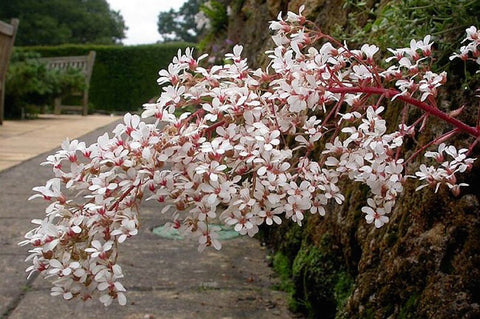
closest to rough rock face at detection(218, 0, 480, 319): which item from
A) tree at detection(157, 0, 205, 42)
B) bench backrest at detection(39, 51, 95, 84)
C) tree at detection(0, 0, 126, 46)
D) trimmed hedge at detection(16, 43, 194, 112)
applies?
bench backrest at detection(39, 51, 95, 84)

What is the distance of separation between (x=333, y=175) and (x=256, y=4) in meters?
3.57

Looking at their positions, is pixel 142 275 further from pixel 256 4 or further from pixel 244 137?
pixel 256 4

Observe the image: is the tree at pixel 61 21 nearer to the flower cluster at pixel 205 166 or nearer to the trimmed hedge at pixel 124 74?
the trimmed hedge at pixel 124 74

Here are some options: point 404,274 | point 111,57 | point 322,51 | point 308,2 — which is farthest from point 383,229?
point 111,57

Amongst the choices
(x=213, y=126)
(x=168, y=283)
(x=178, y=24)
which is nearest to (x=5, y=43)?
(x=168, y=283)

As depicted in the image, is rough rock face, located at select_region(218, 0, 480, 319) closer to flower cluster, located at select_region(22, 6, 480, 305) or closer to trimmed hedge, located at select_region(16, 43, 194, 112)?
flower cluster, located at select_region(22, 6, 480, 305)

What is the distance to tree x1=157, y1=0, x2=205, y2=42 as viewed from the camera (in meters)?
45.4

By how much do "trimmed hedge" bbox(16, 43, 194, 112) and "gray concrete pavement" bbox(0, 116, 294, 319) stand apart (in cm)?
1531

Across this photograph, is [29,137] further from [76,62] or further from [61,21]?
[61,21]

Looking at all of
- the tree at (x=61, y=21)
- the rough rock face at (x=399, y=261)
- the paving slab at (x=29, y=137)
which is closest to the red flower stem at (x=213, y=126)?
the rough rock face at (x=399, y=261)

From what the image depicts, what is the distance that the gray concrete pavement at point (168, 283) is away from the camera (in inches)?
78.0

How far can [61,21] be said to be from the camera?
3303 cm

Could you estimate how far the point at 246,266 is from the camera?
101 inches

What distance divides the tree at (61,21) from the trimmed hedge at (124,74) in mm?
13132
